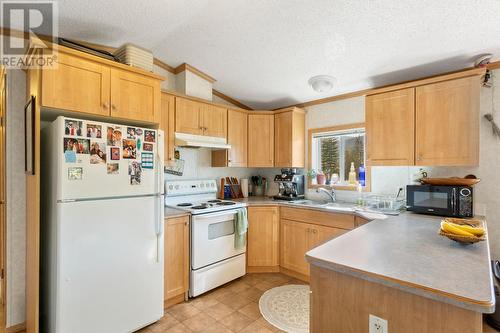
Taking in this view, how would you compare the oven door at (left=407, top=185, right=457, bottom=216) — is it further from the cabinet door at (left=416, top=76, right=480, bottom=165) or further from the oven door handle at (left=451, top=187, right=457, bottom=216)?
the cabinet door at (left=416, top=76, right=480, bottom=165)

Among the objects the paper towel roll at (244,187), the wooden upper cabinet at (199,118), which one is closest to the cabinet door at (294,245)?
the paper towel roll at (244,187)

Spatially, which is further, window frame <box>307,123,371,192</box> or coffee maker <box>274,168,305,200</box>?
coffee maker <box>274,168,305,200</box>

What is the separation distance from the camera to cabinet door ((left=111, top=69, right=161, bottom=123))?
2.05 m

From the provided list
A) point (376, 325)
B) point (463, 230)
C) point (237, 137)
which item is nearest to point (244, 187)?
point (237, 137)

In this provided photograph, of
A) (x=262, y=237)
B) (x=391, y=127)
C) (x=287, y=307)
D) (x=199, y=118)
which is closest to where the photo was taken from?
(x=287, y=307)

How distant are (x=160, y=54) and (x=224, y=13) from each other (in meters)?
1.08

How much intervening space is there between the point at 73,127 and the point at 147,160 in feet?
1.89

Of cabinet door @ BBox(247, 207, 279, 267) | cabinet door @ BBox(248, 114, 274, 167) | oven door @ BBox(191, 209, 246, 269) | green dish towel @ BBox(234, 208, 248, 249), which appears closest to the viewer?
oven door @ BBox(191, 209, 246, 269)

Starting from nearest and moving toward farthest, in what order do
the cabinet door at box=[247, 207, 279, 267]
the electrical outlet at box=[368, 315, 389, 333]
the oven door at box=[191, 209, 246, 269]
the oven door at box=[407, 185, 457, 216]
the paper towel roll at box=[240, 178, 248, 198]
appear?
the electrical outlet at box=[368, 315, 389, 333], the oven door at box=[407, 185, 457, 216], the oven door at box=[191, 209, 246, 269], the cabinet door at box=[247, 207, 279, 267], the paper towel roll at box=[240, 178, 248, 198]

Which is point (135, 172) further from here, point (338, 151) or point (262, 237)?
point (338, 151)

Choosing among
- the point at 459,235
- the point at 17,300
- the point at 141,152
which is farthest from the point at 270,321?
the point at 17,300

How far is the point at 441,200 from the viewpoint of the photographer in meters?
2.17

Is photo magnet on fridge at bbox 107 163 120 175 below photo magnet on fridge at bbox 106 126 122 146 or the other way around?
below

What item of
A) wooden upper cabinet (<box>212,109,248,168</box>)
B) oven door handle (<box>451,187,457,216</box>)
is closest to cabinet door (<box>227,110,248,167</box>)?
wooden upper cabinet (<box>212,109,248,168</box>)
